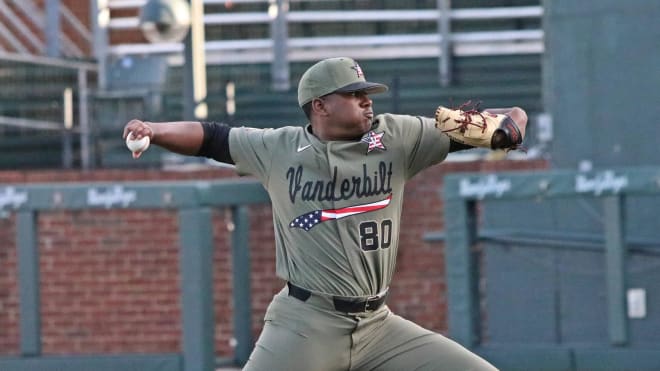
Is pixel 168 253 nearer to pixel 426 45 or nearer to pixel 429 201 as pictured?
pixel 429 201

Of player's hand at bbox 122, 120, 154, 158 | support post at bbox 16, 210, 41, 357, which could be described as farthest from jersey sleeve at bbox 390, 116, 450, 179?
support post at bbox 16, 210, 41, 357

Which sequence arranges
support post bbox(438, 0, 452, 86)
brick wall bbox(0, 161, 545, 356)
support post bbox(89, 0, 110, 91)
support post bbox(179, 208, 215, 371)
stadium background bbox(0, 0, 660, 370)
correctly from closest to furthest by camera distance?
support post bbox(179, 208, 215, 371)
stadium background bbox(0, 0, 660, 370)
brick wall bbox(0, 161, 545, 356)
support post bbox(438, 0, 452, 86)
support post bbox(89, 0, 110, 91)

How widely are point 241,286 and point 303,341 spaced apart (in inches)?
146

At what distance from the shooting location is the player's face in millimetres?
5082

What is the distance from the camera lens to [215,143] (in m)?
5.29

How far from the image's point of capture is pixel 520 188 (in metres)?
7.81

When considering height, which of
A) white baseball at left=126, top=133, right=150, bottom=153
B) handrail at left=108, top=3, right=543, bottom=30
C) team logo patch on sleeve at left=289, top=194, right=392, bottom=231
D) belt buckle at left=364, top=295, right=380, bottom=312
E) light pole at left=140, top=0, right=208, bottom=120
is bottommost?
belt buckle at left=364, top=295, right=380, bottom=312

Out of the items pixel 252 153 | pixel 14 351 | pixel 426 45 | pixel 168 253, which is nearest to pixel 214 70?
pixel 426 45

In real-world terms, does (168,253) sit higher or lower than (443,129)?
lower

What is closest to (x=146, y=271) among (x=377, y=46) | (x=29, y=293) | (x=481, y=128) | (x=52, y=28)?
(x=29, y=293)

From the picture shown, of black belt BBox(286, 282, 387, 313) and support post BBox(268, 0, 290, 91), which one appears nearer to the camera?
black belt BBox(286, 282, 387, 313)

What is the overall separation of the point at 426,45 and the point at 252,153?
8.12m

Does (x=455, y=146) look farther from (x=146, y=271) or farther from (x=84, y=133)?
(x=84, y=133)

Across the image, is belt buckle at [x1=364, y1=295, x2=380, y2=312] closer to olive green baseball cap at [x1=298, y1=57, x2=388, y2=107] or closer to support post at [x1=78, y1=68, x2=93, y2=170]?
olive green baseball cap at [x1=298, y1=57, x2=388, y2=107]
